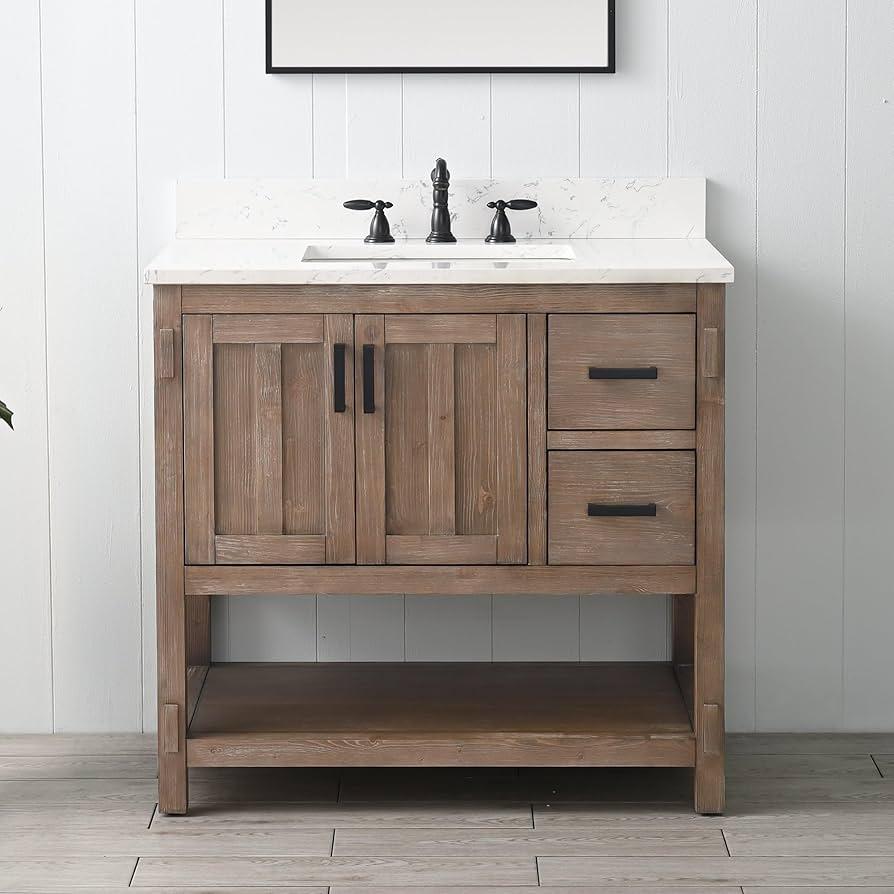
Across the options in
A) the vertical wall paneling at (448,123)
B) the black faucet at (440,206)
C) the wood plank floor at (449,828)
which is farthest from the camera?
the vertical wall paneling at (448,123)

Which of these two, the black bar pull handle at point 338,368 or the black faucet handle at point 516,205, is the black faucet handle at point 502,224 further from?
the black bar pull handle at point 338,368

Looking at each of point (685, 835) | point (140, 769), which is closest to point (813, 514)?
point (685, 835)

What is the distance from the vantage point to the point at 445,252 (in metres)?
2.43

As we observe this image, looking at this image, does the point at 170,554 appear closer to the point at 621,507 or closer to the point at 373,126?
the point at 621,507

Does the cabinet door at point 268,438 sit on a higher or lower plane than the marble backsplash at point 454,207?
lower

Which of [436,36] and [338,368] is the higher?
[436,36]

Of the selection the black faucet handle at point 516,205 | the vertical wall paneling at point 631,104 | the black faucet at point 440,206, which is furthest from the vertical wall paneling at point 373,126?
the vertical wall paneling at point 631,104

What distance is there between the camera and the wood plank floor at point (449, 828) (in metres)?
2.04

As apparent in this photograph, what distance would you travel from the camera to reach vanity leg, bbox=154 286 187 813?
7.00 feet

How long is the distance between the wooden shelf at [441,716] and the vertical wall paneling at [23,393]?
39 cm

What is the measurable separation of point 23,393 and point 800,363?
1.52 metres

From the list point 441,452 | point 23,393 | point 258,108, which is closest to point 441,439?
point 441,452

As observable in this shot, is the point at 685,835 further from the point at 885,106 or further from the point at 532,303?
the point at 885,106

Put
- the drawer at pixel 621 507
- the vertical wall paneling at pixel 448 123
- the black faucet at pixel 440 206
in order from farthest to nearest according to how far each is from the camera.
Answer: the vertical wall paneling at pixel 448 123
the black faucet at pixel 440 206
the drawer at pixel 621 507
